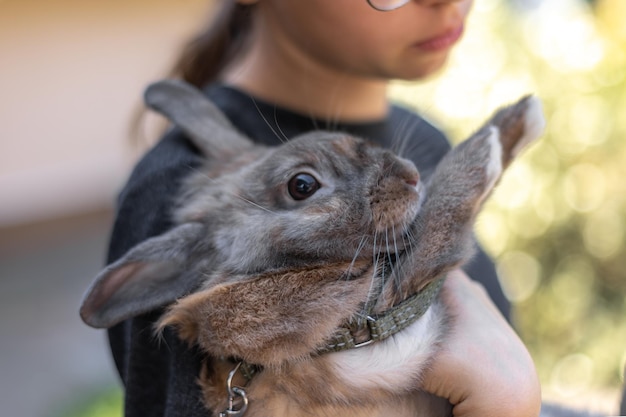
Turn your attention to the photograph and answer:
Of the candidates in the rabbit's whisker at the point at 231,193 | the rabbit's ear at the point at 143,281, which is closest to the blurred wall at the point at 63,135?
the rabbit's whisker at the point at 231,193

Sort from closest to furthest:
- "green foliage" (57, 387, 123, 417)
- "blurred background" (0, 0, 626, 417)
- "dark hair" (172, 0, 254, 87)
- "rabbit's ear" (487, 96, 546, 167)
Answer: "rabbit's ear" (487, 96, 546, 167) < "dark hair" (172, 0, 254, 87) < "green foliage" (57, 387, 123, 417) < "blurred background" (0, 0, 626, 417)

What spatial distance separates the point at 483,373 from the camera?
5.26ft

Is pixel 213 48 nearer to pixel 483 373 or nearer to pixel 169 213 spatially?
pixel 169 213

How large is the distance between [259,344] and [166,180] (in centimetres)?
63

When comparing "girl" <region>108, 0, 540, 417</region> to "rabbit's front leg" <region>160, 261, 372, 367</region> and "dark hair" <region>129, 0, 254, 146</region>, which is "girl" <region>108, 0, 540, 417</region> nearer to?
"dark hair" <region>129, 0, 254, 146</region>

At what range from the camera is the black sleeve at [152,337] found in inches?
66.9

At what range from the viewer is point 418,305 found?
1632mm

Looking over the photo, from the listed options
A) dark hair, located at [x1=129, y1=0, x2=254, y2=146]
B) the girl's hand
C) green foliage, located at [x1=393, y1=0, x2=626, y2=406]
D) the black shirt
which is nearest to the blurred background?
green foliage, located at [x1=393, y1=0, x2=626, y2=406]

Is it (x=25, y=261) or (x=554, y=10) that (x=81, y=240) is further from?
(x=554, y=10)

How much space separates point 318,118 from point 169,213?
63 cm

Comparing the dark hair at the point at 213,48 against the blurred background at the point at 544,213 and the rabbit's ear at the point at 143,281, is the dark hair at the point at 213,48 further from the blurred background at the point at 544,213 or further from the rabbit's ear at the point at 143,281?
the rabbit's ear at the point at 143,281

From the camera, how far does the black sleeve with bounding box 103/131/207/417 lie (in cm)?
170

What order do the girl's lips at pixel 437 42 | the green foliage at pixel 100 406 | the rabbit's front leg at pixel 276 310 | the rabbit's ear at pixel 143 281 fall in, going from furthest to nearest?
the green foliage at pixel 100 406 → the girl's lips at pixel 437 42 → the rabbit's ear at pixel 143 281 → the rabbit's front leg at pixel 276 310

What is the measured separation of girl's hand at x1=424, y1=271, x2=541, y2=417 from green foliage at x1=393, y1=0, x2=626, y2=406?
8.47ft
